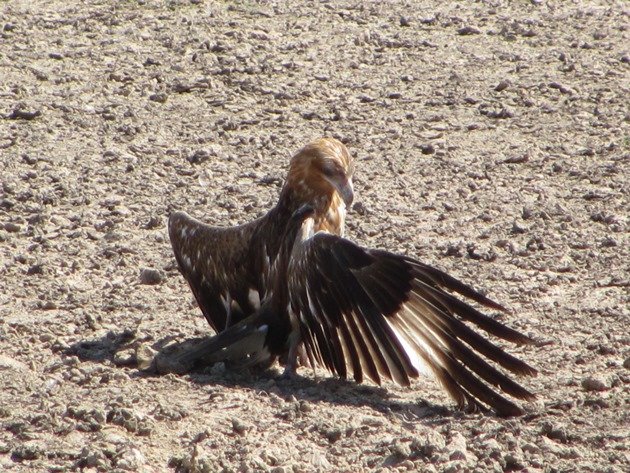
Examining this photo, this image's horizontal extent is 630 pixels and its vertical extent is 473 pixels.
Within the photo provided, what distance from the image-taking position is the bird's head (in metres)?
7.56

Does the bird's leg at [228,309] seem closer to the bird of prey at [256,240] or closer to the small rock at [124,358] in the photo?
the bird of prey at [256,240]

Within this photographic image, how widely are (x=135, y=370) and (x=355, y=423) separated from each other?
1.42 meters

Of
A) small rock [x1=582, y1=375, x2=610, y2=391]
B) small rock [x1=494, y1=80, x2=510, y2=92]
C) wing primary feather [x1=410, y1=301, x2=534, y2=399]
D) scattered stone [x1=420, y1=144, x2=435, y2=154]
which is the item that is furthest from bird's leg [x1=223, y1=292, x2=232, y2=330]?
small rock [x1=494, y1=80, x2=510, y2=92]

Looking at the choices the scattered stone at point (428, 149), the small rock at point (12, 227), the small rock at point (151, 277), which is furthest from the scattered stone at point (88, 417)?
the scattered stone at point (428, 149)

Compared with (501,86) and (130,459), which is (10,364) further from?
(501,86)

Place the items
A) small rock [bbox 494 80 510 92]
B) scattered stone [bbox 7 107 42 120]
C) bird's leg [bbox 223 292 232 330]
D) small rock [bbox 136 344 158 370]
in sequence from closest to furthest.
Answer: small rock [bbox 136 344 158 370] < bird's leg [bbox 223 292 232 330] < scattered stone [bbox 7 107 42 120] < small rock [bbox 494 80 510 92]

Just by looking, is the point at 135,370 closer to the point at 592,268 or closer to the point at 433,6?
the point at 592,268

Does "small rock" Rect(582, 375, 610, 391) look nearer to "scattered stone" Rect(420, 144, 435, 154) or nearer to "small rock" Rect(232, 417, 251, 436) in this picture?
"small rock" Rect(232, 417, 251, 436)

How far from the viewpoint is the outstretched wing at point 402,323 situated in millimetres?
6582

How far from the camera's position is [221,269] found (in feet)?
25.9

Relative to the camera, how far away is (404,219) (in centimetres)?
969

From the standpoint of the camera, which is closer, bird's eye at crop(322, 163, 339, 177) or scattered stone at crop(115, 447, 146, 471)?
scattered stone at crop(115, 447, 146, 471)

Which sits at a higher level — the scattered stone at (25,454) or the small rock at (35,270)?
the small rock at (35,270)

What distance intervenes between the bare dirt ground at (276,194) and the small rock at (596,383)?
0.04ft
